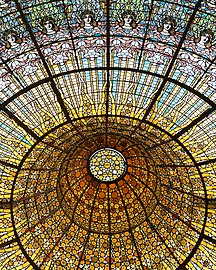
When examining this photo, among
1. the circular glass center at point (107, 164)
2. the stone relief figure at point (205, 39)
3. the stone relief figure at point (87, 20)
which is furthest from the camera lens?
the circular glass center at point (107, 164)

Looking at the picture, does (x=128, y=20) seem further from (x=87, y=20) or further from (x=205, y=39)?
(x=205, y=39)

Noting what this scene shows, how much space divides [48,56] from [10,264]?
10149 millimetres

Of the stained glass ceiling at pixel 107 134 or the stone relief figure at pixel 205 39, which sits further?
the stained glass ceiling at pixel 107 134

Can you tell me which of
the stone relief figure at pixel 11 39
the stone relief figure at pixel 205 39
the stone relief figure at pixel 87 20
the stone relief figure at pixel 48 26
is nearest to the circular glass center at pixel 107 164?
the stone relief figure at pixel 87 20

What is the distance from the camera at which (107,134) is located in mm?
25984

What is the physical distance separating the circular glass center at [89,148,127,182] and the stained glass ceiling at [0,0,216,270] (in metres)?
0.06

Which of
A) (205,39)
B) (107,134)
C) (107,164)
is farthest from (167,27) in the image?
(107,164)

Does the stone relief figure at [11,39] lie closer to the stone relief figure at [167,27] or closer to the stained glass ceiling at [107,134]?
the stained glass ceiling at [107,134]

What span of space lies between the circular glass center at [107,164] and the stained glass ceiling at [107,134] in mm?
58

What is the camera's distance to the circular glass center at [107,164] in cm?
2750

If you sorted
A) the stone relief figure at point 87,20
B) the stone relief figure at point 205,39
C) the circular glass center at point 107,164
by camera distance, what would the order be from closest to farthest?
the stone relief figure at point 205,39
the stone relief figure at point 87,20
the circular glass center at point 107,164

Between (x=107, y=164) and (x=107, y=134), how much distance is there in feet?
7.36

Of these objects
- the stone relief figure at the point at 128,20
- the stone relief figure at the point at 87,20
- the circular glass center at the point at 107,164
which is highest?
the stone relief figure at the point at 87,20

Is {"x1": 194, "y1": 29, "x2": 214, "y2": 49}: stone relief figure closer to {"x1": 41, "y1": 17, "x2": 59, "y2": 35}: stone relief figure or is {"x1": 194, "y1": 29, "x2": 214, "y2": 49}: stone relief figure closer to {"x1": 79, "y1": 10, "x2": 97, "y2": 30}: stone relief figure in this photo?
{"x1": 79, "y1": 10, "x2": 97, "y2": 30}: stone relief figure
